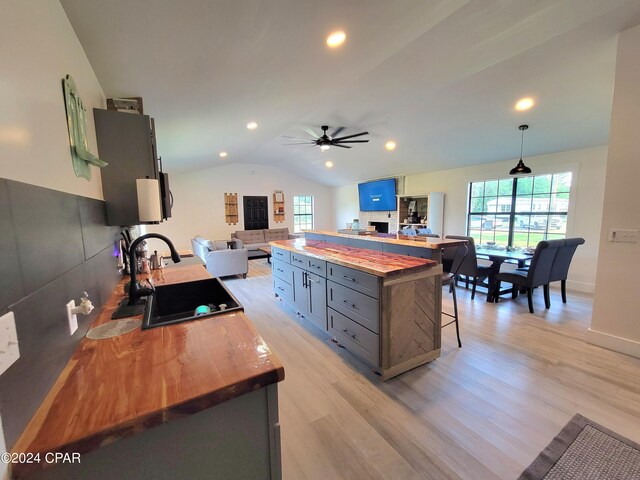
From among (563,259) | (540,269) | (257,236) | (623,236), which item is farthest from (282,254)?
(257,236)

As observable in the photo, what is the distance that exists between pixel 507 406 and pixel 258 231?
7164 millimetres

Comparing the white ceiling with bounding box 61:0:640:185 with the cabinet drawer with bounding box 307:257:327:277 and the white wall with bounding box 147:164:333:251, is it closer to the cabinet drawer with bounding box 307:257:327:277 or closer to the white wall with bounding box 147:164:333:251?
the cabinet drawer with bounding box 307:257:327:277

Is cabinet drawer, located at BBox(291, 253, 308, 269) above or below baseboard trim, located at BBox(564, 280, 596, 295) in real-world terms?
above

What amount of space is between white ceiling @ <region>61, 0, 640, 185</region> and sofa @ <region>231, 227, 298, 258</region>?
3346mm

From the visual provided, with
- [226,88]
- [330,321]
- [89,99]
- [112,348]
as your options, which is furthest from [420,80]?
[112,348]

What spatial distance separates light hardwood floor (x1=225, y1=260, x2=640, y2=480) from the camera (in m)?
1.50

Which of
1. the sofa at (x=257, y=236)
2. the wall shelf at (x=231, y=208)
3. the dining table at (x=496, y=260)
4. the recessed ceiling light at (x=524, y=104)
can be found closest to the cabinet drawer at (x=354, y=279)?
the dining table at (x=496, y=260)

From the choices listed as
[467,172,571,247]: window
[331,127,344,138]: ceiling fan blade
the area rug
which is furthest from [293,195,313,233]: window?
the area rug

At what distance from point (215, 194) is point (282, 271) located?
521 cm

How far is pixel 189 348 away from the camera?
0.99 metres

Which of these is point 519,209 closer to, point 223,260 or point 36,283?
point 223,260

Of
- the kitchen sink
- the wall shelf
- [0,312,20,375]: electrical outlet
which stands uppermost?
the wall shelf

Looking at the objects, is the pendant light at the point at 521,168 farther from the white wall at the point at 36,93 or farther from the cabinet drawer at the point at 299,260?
the white wall at the point at 36,93

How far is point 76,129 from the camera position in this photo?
121cm
